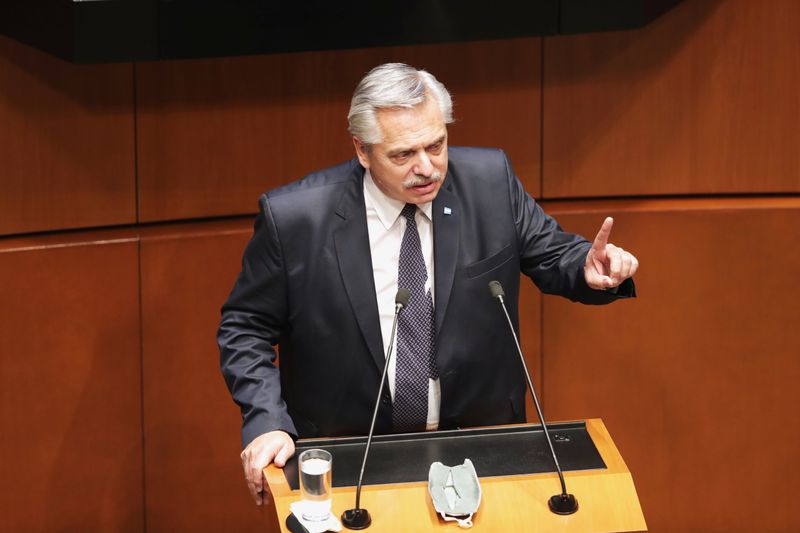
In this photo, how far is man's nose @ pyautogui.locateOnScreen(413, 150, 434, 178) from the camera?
2480 mm

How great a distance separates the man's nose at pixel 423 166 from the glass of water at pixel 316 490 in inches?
27.8

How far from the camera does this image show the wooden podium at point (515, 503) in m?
2.04

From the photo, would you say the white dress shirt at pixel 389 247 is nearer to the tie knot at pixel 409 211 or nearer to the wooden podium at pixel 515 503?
the tie knot at pixel 409 211

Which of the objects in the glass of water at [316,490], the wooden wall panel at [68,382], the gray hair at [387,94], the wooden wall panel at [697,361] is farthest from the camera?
the wooden wall panel at [697,361]

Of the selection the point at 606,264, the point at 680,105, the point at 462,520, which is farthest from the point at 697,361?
the point at 462,520

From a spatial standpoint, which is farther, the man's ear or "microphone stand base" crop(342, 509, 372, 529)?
the man's ear

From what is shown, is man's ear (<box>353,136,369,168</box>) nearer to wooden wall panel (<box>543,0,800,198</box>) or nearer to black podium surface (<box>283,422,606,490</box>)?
black podium surface (<box>283,422,606,490</box>)

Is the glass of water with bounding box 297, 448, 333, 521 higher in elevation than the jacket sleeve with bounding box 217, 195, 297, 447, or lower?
lower

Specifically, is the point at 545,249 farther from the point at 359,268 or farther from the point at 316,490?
the point at 316,490

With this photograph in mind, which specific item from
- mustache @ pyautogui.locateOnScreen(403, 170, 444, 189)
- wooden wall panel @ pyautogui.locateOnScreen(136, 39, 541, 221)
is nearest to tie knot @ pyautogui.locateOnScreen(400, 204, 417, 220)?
mustache @ pyautogui.locateOnScreen(403, 170, 444, 189)

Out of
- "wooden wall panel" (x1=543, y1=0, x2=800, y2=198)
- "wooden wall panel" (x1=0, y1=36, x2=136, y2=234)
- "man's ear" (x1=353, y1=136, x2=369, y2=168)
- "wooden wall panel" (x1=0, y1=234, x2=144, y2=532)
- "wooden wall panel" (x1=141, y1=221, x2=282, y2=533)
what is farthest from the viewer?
"wooden wall panel" (x1=543, y1=0, x2=800, y2=198)

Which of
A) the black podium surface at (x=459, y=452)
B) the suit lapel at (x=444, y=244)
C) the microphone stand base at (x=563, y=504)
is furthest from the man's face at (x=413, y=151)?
the microphone stand base at (x=563, y=504)

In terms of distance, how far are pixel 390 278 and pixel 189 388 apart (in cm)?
120

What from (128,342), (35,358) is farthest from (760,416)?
(35,358)
